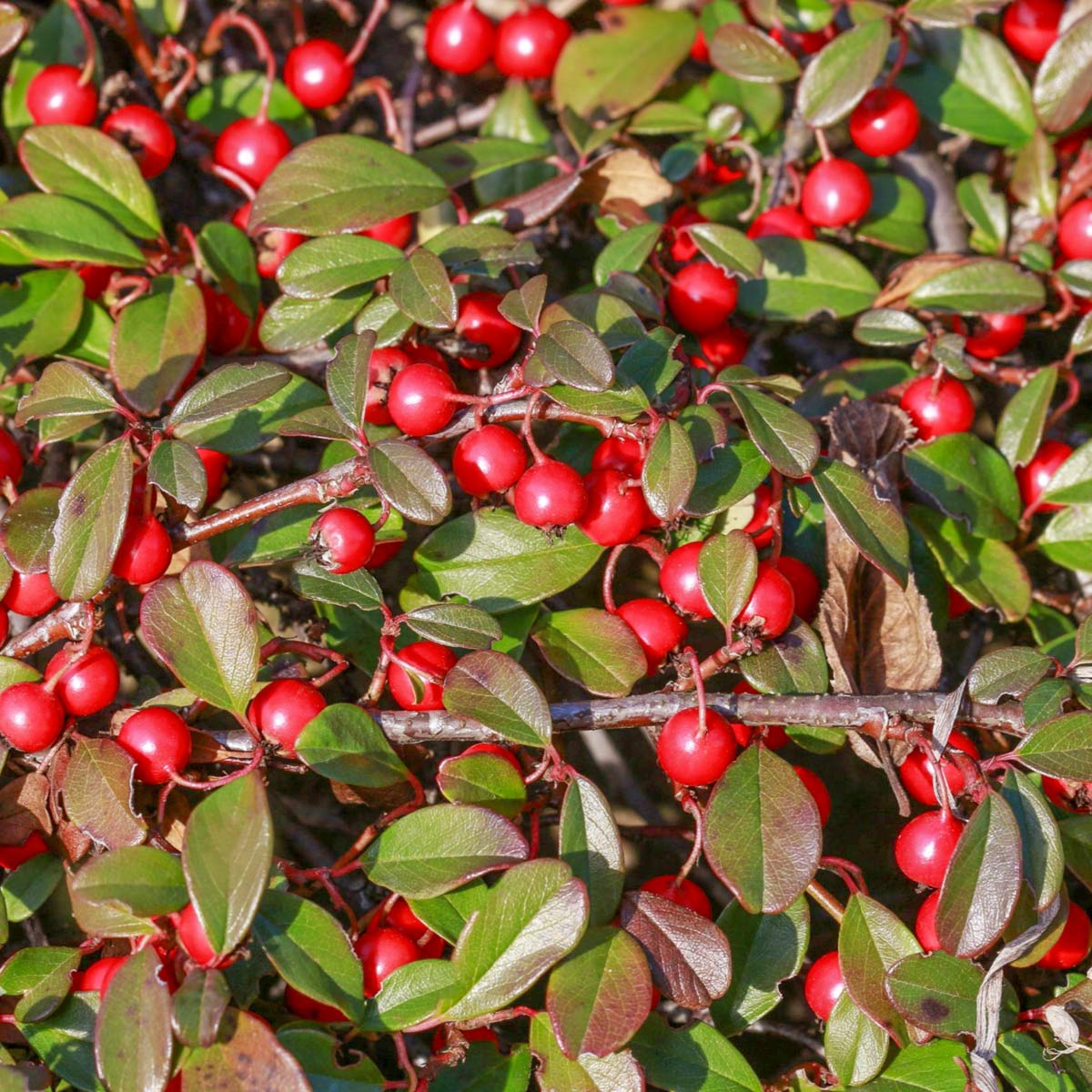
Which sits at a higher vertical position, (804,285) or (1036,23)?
(1036,23)

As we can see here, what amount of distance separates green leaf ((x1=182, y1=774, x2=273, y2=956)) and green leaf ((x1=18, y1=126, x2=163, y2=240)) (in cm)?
121

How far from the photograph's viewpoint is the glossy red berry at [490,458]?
1.66 meters

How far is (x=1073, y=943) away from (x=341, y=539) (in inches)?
51.3

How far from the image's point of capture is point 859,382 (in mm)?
2158

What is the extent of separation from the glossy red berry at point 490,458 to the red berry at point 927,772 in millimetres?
740

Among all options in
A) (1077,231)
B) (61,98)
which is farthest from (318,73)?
(1077,231)

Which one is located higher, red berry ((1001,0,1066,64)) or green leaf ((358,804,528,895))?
red berry ((1001,0,1066,64))

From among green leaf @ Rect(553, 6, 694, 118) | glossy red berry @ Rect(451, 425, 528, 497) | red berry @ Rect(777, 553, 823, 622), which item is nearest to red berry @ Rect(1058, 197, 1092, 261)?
green leaf @ Rect(553, 6, 694, 118)

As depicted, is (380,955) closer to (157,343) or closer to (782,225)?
(157,343)

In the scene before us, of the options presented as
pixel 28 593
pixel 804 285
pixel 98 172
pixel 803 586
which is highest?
pixel 98 172

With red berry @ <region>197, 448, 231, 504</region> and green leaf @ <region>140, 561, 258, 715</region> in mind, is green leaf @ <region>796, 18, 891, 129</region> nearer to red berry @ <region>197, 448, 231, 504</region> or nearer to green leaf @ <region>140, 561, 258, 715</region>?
red berry @ <region>197, 448, 231, 504</region>

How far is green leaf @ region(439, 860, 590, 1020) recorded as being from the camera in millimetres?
1422

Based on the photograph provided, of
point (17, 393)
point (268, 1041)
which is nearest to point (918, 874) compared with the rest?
point (268, 1041)

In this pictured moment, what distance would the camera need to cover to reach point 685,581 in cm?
171
